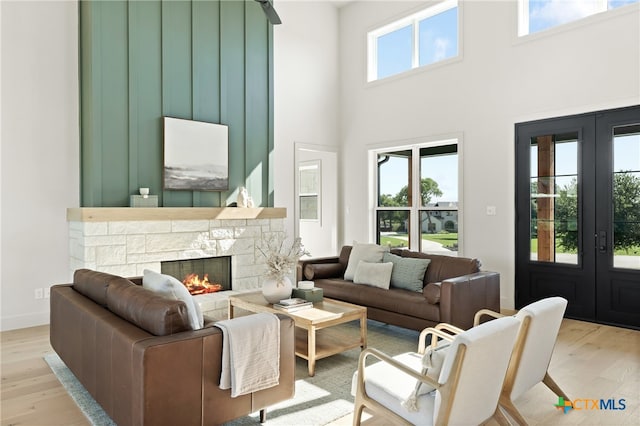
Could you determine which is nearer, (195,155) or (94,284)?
(94,284)

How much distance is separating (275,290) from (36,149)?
314cm

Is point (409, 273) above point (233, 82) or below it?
below

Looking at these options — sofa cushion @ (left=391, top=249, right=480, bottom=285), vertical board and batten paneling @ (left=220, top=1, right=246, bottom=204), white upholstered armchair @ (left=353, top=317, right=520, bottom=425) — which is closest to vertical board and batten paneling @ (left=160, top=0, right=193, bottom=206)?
vertical board and batten paneling @ (left=220, top=1, right=246, bottom=204)

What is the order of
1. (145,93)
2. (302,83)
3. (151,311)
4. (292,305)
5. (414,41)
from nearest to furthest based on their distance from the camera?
(151,311) → (292,305) → (145,93) → (414,41) → (302,83)

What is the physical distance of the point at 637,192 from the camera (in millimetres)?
4359

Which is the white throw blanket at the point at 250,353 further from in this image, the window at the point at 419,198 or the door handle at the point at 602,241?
the window at the point at 419,198

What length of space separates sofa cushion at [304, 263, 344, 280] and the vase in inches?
52.8

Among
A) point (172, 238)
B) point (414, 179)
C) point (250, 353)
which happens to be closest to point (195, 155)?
point (172, 238)

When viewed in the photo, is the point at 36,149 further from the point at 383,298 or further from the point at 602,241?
the point at 602,241

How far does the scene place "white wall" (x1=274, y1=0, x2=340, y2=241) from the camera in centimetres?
661

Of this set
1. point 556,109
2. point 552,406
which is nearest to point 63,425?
point 552,406

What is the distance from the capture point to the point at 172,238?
500cm

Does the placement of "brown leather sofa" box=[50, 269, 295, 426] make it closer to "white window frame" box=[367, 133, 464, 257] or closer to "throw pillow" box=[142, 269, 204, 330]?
"throw pillow" box=[142, 269, 204, 330]

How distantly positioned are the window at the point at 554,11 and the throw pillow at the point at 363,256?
10.6 feet
